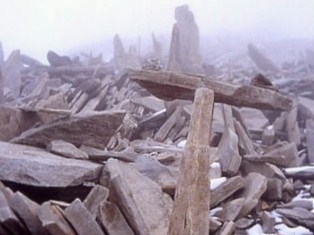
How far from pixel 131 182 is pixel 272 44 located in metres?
17.8

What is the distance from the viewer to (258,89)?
3686 millimetres

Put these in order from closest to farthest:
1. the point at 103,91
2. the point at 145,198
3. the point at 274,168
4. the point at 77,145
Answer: the point at 145,198
the point at 77,145
the point at 274,168
the point at 103,91

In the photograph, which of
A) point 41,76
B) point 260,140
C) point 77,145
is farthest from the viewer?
point 41,76

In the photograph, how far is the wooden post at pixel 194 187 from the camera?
2986 mm

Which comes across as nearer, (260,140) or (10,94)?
(260,140)

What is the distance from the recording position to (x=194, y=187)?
3043 mm

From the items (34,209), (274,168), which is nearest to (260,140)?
(274,168)

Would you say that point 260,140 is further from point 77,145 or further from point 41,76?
point 41,76

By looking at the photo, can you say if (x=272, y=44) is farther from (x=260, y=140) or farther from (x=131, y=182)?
(x=131, y=182)

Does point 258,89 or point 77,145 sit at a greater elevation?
point 258,89

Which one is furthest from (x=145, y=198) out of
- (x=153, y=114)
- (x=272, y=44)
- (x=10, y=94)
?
(x=272, y=44)

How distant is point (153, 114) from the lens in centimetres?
750

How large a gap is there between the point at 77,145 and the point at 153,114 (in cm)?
288

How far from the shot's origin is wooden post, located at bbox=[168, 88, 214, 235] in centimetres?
299
